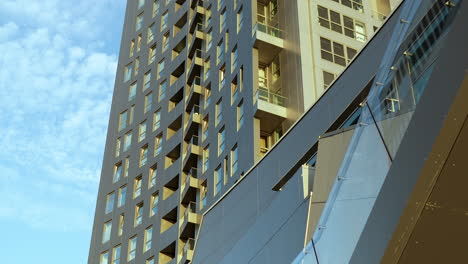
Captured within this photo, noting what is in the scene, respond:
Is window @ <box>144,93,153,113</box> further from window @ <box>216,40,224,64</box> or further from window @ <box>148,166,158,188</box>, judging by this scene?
window @ <box>216,40,224,64</box>

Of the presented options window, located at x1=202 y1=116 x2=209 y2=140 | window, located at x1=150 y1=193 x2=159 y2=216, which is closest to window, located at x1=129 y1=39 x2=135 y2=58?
window, located at x1=150 y1=193 x2=159 y2=216

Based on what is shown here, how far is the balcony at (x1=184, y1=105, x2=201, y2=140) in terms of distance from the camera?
40906 millimetres

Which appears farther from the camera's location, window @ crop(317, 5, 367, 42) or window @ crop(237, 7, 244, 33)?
window @ crop(237, 7, 244, 33)

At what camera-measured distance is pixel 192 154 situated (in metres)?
39.3

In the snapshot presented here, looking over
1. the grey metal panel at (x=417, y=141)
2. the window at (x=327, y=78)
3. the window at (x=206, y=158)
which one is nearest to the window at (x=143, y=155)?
the window at (x=206, y=158)

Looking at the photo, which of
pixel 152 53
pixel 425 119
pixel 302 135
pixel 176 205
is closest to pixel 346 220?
pixel 425 119

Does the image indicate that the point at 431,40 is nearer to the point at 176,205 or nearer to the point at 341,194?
the point at 341,194

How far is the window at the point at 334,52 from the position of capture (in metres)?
31.7

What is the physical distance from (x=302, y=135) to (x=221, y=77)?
18851 mm

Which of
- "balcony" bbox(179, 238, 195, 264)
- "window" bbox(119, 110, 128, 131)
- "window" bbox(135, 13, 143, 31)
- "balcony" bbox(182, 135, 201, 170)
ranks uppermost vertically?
"window" bbox(135, 13, 143, 31)

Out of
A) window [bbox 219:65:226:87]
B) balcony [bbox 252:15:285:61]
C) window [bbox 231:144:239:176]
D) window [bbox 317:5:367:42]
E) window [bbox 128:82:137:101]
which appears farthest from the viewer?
window [bbox 128:82:137:101]

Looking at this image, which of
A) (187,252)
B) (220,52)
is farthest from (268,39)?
(187,252)

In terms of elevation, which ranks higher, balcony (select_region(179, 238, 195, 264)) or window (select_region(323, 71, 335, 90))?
window (select_region(323, 71, 335, 90))

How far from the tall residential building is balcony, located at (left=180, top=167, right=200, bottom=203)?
63 mm
